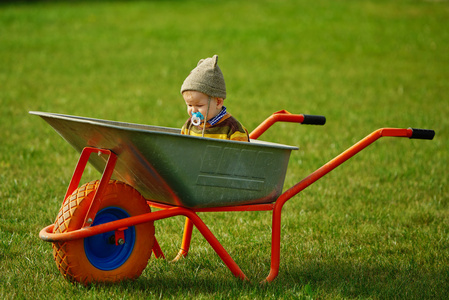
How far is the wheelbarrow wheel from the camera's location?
10.5ft

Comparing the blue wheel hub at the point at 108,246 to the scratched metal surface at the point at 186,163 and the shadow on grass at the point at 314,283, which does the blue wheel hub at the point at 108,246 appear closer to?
the shadow on grass at the point at 314,283

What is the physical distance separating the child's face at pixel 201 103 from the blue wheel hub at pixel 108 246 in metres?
0.72

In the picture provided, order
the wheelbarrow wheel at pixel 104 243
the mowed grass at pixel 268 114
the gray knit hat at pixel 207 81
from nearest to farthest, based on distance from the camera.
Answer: the wheelbarrow wheel at pixel 104 243
the gray knit hat at pixel 207 81
the mowed grass at pixel 268 114

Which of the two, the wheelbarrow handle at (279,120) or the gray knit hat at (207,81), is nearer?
the gray knit hat at (207,81)

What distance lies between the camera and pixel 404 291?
357cm

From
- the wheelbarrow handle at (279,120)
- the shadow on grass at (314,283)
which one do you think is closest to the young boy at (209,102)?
the wheelbarrow handle at (279,120)

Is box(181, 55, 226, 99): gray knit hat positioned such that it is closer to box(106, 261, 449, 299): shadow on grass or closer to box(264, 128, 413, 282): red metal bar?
box(264, 128, 413, 282): red metal bar

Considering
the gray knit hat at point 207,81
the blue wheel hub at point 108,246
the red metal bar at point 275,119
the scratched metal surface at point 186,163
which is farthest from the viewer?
the red metal bar at point 275,119

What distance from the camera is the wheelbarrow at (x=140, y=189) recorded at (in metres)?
3.15

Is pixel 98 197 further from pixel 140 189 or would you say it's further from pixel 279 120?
pixel 279 120

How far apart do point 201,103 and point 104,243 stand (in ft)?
3.13

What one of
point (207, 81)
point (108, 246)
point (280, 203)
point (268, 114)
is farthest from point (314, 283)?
point (268, 114)

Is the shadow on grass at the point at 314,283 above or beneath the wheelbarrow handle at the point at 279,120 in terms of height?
beneath

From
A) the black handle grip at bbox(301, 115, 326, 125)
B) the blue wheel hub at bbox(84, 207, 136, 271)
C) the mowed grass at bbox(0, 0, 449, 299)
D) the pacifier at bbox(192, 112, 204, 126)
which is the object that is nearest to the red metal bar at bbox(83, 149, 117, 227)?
the blue wheel hub at bbox(84, 207, 136, 271)
